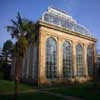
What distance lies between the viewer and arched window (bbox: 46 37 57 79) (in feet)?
62.1

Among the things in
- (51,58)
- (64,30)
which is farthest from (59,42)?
(51,58)

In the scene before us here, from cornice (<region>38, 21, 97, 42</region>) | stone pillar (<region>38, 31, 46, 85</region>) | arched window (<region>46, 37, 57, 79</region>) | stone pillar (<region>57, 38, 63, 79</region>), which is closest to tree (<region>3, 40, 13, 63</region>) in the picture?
stone pillar (<region>38, 31, 46, 85</region>)

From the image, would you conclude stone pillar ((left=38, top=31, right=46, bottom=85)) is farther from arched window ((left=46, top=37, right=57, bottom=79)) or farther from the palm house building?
arched window ((left=46, top=37, right=57, bottom=79))

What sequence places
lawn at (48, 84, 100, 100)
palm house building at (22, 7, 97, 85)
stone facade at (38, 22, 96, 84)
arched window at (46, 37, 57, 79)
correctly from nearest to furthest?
lawn at (48, 84, 100, 100) → stone facade at (38, 22, 96, 84) → palm house building at (22, 7, 97, 85) → arched window at (46, 37, 57, 79)

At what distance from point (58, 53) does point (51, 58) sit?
1.86m

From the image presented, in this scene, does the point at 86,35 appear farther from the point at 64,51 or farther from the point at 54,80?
the point at 54,80

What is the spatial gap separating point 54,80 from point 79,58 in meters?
9.01

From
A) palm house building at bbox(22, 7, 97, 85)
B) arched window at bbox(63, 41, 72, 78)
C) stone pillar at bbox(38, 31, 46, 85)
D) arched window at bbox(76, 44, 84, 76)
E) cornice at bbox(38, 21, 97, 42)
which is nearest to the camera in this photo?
stone pillar at bbox(38, 31, 46, 85)

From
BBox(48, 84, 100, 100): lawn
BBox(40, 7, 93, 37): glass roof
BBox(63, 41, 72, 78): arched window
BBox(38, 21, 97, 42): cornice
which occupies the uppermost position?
BBox(40, 7, 93, 37): glass roof

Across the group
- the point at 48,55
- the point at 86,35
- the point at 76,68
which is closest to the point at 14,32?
the point at 48,55

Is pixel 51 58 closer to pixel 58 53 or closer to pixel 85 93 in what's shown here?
pixel 58 53

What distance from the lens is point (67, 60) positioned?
21906mm

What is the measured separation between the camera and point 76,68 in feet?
75.8

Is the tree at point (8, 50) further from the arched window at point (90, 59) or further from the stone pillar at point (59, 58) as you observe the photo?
the arched window at point (90, 59)
